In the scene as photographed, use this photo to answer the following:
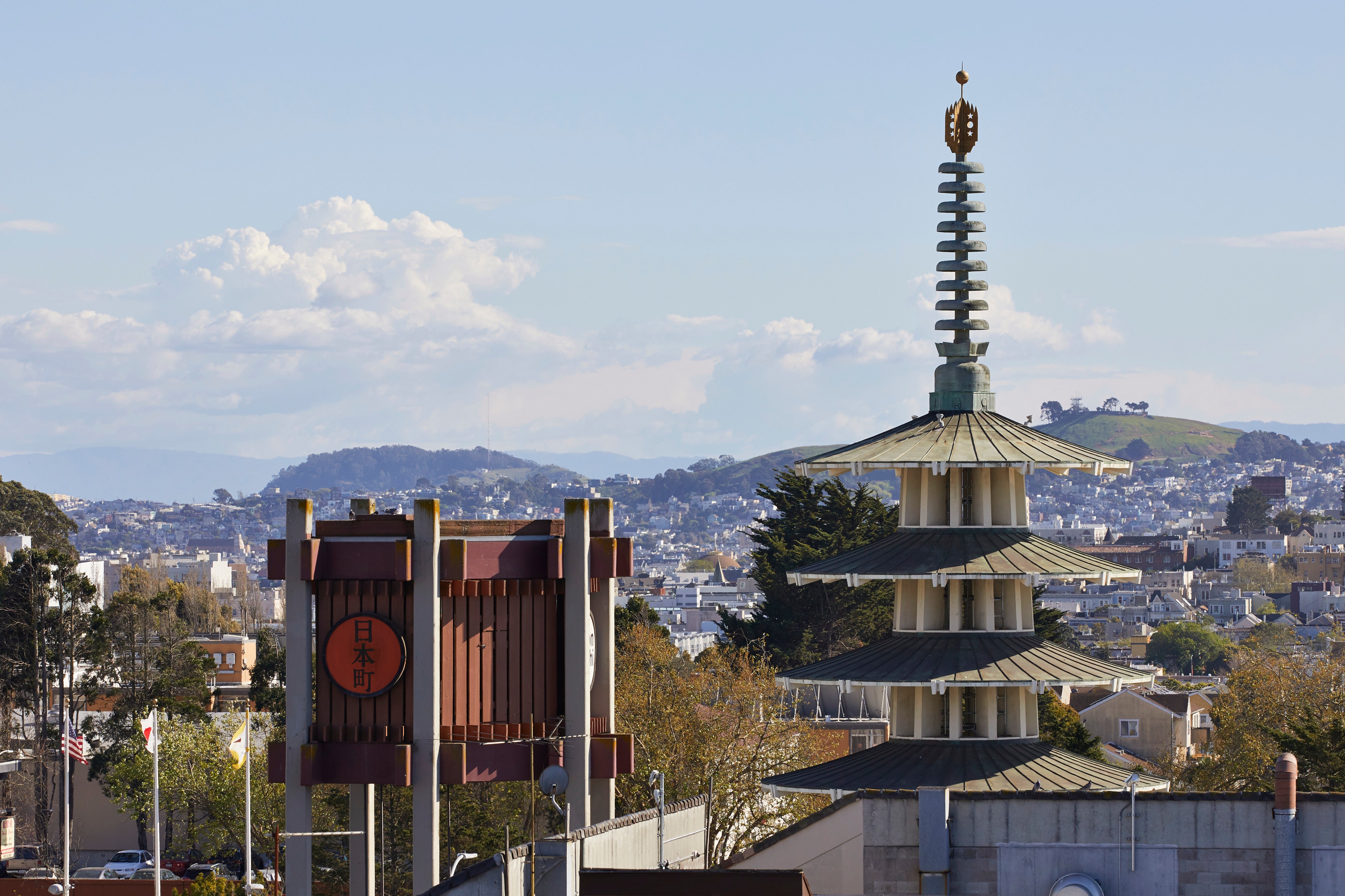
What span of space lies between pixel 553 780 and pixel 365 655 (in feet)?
15.3

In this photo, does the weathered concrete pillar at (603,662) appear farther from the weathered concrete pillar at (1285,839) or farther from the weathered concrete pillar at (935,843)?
the weathered concrete pillar at (1285,839)

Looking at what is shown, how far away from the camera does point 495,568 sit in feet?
113

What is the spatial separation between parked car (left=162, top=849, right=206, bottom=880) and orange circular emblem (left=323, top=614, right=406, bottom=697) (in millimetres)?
48223

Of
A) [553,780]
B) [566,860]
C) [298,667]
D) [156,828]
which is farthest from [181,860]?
[566,860]

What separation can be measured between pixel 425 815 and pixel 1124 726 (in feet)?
287

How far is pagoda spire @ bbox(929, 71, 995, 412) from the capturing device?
1430 inches

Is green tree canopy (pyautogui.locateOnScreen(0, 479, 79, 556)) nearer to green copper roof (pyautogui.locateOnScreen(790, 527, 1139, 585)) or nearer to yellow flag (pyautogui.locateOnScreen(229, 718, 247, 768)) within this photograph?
yellow flag (pyautogui.locateOnScreen(229, 718, 247, 768))

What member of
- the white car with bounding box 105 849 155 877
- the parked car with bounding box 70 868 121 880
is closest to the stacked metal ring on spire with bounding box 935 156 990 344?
the parked car with bounding box 70 868 121 880

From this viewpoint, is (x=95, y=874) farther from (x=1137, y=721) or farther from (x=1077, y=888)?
(x=1077, y=888)

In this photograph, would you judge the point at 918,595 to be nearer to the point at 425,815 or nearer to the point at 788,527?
the point at 425,815

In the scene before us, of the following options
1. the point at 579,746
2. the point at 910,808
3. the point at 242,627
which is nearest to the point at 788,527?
the point at 579,746

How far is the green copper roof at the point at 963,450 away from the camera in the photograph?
33625mm

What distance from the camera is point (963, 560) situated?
3316 centimetres

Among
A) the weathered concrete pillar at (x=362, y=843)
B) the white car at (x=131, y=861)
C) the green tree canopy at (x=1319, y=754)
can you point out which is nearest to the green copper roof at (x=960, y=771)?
the weathered concrete pillar at (x=362, y=843)
